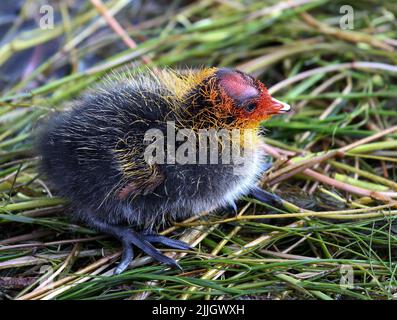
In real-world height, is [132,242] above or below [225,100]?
below

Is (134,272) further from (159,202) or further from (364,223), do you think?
(364,223)

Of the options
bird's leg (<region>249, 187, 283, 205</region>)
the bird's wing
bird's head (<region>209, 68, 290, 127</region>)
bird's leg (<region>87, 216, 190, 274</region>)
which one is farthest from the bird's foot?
bird's head (<region>209, 68, 290, 127</region>)

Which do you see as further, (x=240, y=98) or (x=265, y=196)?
(x=265, y=196)

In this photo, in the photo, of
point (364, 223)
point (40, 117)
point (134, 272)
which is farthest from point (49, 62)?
point (364, 223)

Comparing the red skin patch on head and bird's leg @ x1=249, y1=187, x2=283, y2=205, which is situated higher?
the red skin patch on head

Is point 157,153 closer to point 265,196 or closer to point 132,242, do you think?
point 132,242

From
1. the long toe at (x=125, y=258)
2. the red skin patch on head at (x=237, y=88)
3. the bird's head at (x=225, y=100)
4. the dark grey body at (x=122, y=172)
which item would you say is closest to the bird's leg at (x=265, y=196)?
the dark grey body at (x=122, y=172)

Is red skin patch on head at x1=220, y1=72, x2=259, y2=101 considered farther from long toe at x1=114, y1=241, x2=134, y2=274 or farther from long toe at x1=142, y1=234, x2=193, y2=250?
long toe at x1=114, y1=241, x2=134, y2=274

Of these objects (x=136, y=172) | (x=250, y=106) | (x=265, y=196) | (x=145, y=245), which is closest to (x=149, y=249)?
(x=145, y=245)
